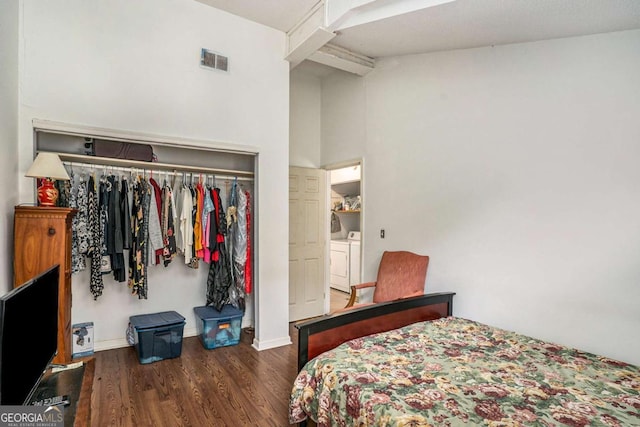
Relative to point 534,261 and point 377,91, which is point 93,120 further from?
point 534,261

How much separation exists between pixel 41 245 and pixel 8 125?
78 centimetres

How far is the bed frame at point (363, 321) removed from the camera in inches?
79.4

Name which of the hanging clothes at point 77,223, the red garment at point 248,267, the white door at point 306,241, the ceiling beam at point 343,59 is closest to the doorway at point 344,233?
the white door at point 306,241

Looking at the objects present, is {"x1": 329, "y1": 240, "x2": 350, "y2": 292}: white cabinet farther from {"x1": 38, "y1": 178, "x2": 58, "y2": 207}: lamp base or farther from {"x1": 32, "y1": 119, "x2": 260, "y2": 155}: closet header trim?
{"x1": 38, "y1": 178, "x2": 58, "y2": 207}: lamp base

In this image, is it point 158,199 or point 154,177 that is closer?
point 158,199

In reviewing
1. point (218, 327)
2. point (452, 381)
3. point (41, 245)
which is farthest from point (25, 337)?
point (218, 327)

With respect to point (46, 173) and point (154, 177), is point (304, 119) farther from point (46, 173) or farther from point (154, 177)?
point (46, 173)

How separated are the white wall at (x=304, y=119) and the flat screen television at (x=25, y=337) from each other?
10.9 ft

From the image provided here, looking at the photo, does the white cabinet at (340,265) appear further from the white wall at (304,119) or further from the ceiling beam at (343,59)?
the ceiling beam at (343,59)

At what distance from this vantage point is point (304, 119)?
458 cm

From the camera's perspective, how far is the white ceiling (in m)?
2.09

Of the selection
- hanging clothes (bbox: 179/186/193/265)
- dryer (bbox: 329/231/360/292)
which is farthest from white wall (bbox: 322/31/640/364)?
dryer (bbox: 329/231/360/292)

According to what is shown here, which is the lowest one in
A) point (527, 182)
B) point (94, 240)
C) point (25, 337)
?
point (25, 337)

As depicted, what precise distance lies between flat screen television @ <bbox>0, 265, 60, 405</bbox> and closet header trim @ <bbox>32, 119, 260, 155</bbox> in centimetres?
151
